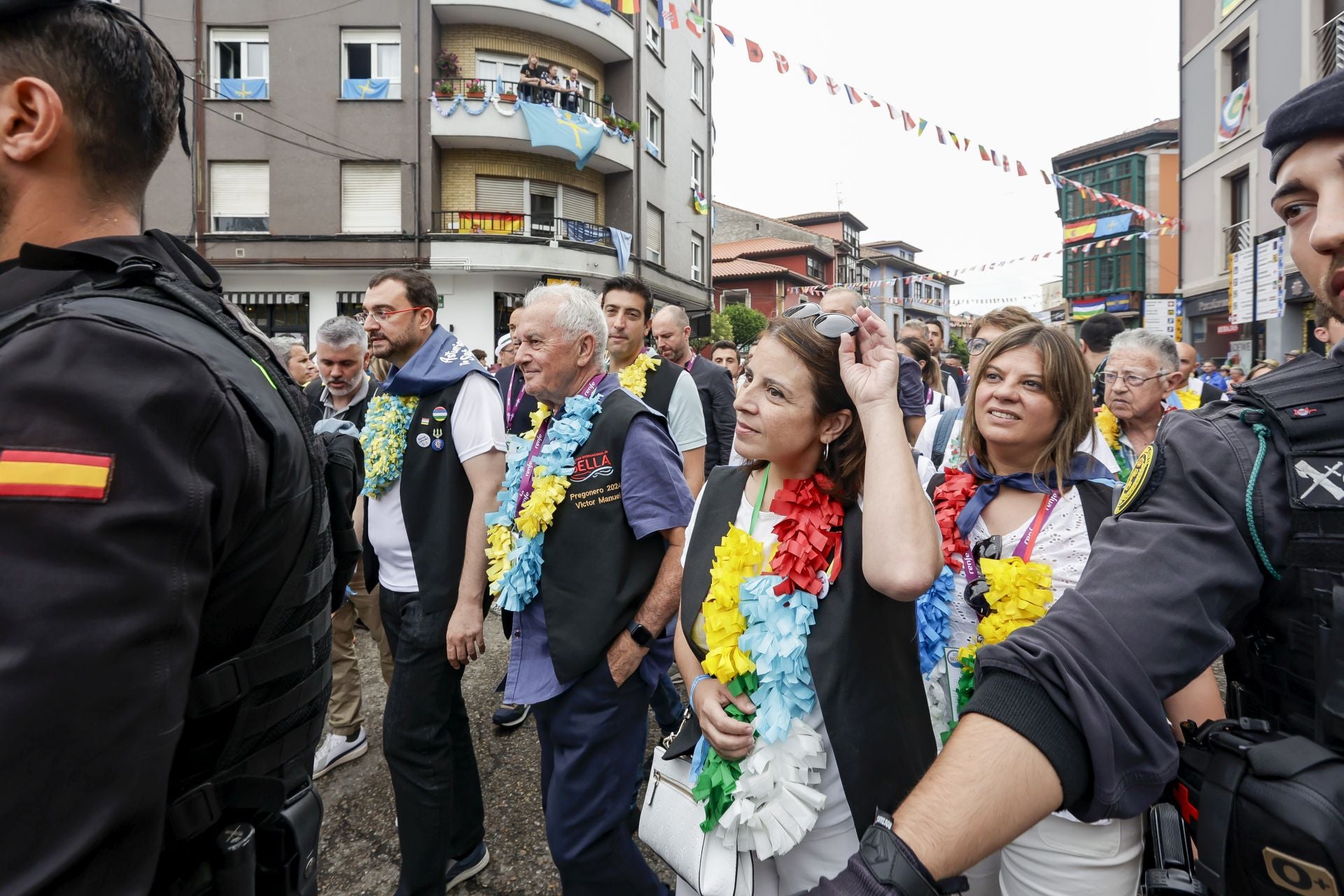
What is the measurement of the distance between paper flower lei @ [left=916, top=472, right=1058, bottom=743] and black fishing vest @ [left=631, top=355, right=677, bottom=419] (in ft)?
7.42

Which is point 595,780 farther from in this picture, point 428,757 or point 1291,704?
point 1291,704

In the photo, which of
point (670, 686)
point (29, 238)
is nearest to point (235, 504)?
point (29, 238)

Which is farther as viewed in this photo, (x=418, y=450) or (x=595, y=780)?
(x=418, y=450)

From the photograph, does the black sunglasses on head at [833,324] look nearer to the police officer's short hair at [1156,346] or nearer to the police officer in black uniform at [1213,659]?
the police officer in black uniform at [1213,659]

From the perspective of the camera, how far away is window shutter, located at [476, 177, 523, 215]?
18.3 metres

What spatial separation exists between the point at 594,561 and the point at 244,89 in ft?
64.4

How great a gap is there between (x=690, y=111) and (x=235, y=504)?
1027 inches

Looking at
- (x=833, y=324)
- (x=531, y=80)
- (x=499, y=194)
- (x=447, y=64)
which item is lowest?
(x=833, y=324)

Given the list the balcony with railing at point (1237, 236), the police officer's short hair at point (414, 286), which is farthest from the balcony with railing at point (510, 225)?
the police officer's short hair at point (414, 286)

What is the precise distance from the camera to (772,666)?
1899mm

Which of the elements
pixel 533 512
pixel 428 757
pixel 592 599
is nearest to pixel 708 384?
pixel 533 512

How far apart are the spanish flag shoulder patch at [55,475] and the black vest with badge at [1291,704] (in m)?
1.56

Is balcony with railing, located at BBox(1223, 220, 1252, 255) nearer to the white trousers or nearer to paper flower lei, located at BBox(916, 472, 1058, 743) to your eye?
Answer: paper flower lei, located at BBox(916, 472, 1058, 743)

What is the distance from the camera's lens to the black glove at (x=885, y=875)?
92cm
